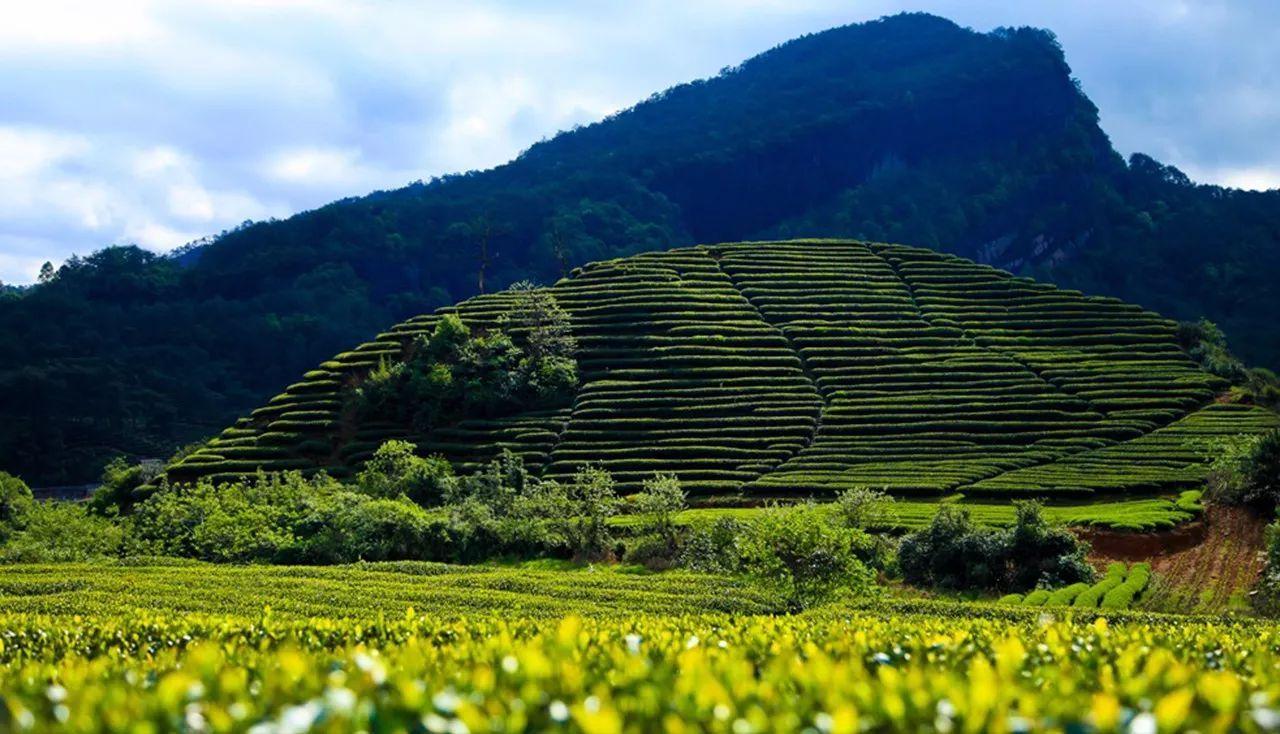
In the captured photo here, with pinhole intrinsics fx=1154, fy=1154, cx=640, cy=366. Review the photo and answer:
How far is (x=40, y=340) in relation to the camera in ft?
416

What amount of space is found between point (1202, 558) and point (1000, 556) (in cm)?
893

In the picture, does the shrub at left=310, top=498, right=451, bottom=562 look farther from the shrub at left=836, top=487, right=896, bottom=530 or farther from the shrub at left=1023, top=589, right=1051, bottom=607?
the shrub at left=1023, top=589, right=1051, bottom=607

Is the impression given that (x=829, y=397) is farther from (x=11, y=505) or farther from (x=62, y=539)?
(x=11, y=505)

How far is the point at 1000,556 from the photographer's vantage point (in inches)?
1644

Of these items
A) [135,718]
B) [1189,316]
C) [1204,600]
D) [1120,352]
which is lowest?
[1204,600]

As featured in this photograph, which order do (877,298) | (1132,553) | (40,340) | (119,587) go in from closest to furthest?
(119,587)
(1132,553)
(877,298)
(40,340)

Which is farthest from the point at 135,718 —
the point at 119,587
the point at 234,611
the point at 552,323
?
the point at 552,323

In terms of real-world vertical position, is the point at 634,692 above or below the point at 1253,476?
below

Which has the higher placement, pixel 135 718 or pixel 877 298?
pixel 877 298

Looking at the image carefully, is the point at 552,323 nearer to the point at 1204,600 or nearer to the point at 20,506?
the point at 20,506

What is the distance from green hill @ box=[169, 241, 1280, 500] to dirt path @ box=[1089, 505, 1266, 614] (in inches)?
294

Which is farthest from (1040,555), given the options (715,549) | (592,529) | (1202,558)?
(592,529)

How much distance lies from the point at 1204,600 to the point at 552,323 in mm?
51873

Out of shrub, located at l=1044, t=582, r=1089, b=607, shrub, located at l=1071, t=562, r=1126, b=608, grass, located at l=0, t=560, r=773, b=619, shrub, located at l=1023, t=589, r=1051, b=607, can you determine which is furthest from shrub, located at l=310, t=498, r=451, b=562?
shrub, located at l=1071, t=562, r=1126, b=608
